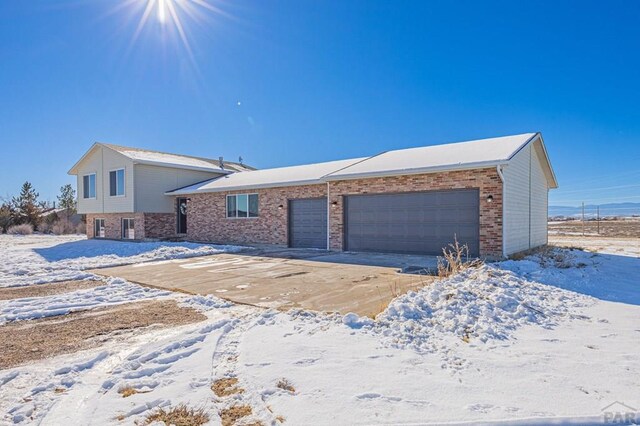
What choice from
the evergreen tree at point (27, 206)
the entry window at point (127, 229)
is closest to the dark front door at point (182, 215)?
the entry window at point (127, 229)

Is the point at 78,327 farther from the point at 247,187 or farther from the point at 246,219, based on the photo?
the point at 246,219

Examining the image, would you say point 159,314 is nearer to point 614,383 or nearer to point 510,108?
point 614,383

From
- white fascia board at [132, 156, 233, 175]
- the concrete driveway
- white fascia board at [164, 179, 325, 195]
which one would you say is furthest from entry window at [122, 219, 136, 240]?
the concrete driveway

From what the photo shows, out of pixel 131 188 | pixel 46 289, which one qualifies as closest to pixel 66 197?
pixel 131 188

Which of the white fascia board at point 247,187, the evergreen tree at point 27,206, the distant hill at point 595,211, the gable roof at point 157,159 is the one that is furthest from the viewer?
the distant hill at point 595,211

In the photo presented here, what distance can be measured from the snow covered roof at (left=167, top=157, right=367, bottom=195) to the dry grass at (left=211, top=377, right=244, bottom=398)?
10.6 metres

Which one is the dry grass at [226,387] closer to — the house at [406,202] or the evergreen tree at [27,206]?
the house at [406,202]

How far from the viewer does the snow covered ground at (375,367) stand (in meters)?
2.48

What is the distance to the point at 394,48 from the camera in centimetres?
1301

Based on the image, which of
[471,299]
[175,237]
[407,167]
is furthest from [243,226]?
[471,299]

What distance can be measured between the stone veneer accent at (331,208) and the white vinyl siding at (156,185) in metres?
1.57

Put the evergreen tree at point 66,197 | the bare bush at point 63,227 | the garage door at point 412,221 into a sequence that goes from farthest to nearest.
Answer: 1. the evergreen tree at point 66,197
2. the bare bush at point 63,227
3. the garage door at point 412,221

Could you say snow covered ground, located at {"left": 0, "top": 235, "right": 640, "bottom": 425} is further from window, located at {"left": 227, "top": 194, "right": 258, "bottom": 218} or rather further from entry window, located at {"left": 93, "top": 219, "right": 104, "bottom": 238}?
entry window, located at {"left": 93, "top": 219, "right": 104, "bottom": 238}

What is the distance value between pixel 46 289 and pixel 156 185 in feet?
41.2
